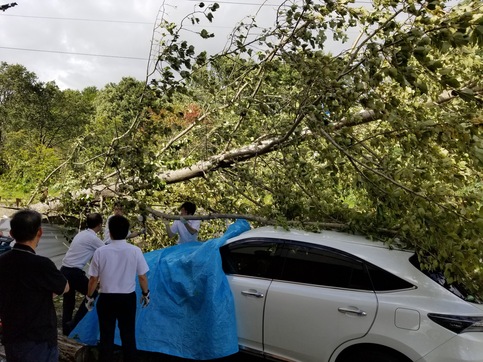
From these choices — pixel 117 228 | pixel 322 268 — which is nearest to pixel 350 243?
pixel 322 268

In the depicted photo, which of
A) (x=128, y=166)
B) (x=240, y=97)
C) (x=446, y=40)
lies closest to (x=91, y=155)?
(x=128, y=166)

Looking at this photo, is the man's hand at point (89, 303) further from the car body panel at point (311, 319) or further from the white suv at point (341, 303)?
the car body panel at point (311, 319)

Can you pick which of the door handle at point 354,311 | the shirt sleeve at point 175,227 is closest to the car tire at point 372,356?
the door handle at point 354,311

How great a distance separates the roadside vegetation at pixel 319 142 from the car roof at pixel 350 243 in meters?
0.14

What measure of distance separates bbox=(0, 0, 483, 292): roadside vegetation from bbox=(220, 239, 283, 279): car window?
0.35 meters

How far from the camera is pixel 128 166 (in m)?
4.59

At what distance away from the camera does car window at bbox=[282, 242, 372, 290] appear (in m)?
3.42

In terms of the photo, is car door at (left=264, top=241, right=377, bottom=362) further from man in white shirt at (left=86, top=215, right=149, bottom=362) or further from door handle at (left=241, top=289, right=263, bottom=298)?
man in white shirt at (left=86, top=215, right=149, bottom=362)

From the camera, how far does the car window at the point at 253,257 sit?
3.85 meters

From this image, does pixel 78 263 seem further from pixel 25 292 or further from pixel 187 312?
pixel 25 292

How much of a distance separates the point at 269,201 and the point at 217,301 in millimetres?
1891

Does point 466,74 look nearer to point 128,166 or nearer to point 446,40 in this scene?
point 446,40

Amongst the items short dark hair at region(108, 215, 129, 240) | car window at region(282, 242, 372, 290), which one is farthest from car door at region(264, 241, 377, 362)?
short dark hair at region(108, 215, 129, 240)

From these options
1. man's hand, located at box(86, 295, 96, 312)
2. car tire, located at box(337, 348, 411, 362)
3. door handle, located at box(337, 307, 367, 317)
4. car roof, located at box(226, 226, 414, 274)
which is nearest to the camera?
car tire, located at box(337, 348, 411, 362)
